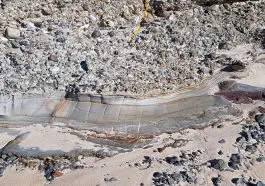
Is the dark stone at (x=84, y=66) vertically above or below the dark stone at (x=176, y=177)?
above

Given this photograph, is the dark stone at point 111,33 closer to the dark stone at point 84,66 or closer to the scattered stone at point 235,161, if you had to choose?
the dark stone at point 84,66

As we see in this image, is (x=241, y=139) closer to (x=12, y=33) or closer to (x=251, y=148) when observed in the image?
(x=251, y=148)

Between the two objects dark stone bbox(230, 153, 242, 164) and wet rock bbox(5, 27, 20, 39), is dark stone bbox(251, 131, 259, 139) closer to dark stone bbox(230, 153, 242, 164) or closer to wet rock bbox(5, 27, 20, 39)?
dark stone bbox(230, 153, 242, 164)

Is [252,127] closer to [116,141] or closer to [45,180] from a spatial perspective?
[116,141]

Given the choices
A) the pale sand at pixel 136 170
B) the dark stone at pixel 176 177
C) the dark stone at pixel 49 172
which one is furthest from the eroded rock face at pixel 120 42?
the dark stone at pixel 176 177

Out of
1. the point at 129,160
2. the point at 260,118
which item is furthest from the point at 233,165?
the point at 129,160

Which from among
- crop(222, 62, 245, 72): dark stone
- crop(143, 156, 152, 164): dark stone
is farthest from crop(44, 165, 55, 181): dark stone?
crop(222, 62, 245, 72): dark stone
